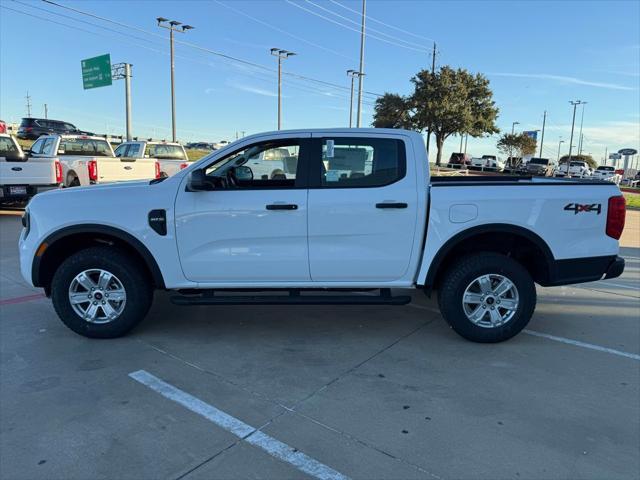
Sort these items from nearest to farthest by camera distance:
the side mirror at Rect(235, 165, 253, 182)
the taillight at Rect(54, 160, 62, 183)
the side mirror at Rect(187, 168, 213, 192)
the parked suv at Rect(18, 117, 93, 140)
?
the side mirror at Rect(187, 168, 213, 192) < the side mirror at Rect(235, 165, 253, 182) < the taillight at Rect(54, 160, 62, 183) < the parked suv at Rect(18, 117, 93, 140)

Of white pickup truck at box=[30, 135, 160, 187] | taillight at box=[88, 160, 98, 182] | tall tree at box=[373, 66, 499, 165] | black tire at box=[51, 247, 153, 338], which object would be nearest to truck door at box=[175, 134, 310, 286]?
black tire at box=[51, 247, 153, 338]

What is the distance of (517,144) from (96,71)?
54566 millimetres

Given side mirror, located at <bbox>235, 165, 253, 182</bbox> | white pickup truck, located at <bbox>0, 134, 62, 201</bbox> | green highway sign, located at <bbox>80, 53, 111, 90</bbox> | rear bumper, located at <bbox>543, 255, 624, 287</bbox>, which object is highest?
green highway sign, located at <bbox>80, 53, 111, 90</bbox>

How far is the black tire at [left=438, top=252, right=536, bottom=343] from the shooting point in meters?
4.32

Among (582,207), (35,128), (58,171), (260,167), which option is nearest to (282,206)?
(260,167)

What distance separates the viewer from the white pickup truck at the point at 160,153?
16.5m

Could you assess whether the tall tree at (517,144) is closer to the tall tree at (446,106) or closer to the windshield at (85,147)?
the tall tree at (446,106)

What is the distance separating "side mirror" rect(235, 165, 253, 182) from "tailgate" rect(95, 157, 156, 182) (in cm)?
1006

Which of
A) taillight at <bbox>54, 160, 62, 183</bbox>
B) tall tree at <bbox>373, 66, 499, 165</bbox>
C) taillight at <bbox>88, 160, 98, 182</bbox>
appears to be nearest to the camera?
taillight at <bbox>54, 160, 62, 183</bbox>

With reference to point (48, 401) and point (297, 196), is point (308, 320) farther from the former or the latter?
point (48, 401)

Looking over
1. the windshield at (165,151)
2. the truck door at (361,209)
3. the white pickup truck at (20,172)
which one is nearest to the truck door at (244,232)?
the truck door at (361,209)

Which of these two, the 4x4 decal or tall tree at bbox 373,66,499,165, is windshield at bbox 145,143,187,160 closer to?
the 4x4 decal

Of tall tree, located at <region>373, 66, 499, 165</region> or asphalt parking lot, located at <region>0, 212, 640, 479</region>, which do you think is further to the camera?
tall tree, located at <region>373, 66, 499, 165</region>

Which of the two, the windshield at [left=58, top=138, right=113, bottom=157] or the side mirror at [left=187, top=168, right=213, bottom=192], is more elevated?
the windshield at [left=58, top=138, right=113, bottom=157]
